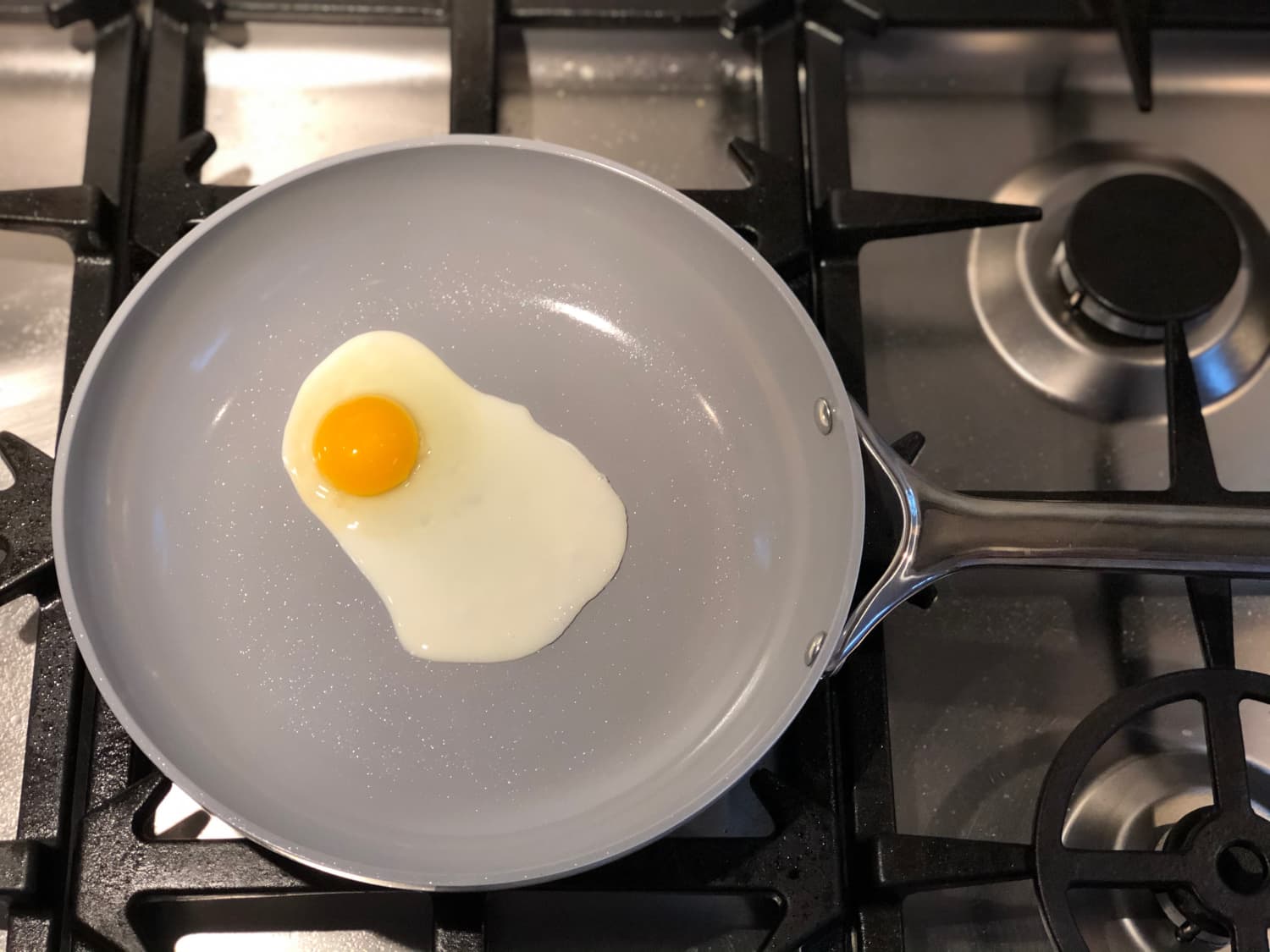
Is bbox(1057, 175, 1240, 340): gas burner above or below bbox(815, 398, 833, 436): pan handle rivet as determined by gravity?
above

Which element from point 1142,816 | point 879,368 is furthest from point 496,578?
point 1142,816

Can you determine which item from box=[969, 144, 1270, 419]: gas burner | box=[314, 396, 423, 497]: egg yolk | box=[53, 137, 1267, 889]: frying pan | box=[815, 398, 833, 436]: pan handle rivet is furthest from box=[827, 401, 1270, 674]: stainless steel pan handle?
box=[314, 396, 423, 497]: egg yolk

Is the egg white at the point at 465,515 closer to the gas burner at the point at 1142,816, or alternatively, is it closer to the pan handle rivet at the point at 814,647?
the pan handle rivet at the point at 814,647

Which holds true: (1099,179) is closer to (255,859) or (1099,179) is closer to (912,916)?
(912,916)

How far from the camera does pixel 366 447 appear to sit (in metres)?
0.93

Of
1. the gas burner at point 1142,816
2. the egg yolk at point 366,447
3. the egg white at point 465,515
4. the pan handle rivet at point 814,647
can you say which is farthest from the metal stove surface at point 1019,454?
the egg yolk at point 366,447

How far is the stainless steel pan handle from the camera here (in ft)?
2.65

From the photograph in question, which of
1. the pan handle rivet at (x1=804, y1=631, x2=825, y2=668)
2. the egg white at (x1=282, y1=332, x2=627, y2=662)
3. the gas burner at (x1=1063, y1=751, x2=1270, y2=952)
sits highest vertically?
the egg white at (x1=282, y1=332, x2=627, y2=662)

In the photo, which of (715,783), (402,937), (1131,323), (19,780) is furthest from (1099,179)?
(19,780)

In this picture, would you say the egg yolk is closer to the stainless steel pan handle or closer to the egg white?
the egg white

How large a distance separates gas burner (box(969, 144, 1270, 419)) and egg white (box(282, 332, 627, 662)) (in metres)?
0.46

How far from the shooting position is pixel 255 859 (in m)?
0.82

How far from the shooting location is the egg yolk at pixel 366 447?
3.03ft

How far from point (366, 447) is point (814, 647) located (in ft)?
1.45
